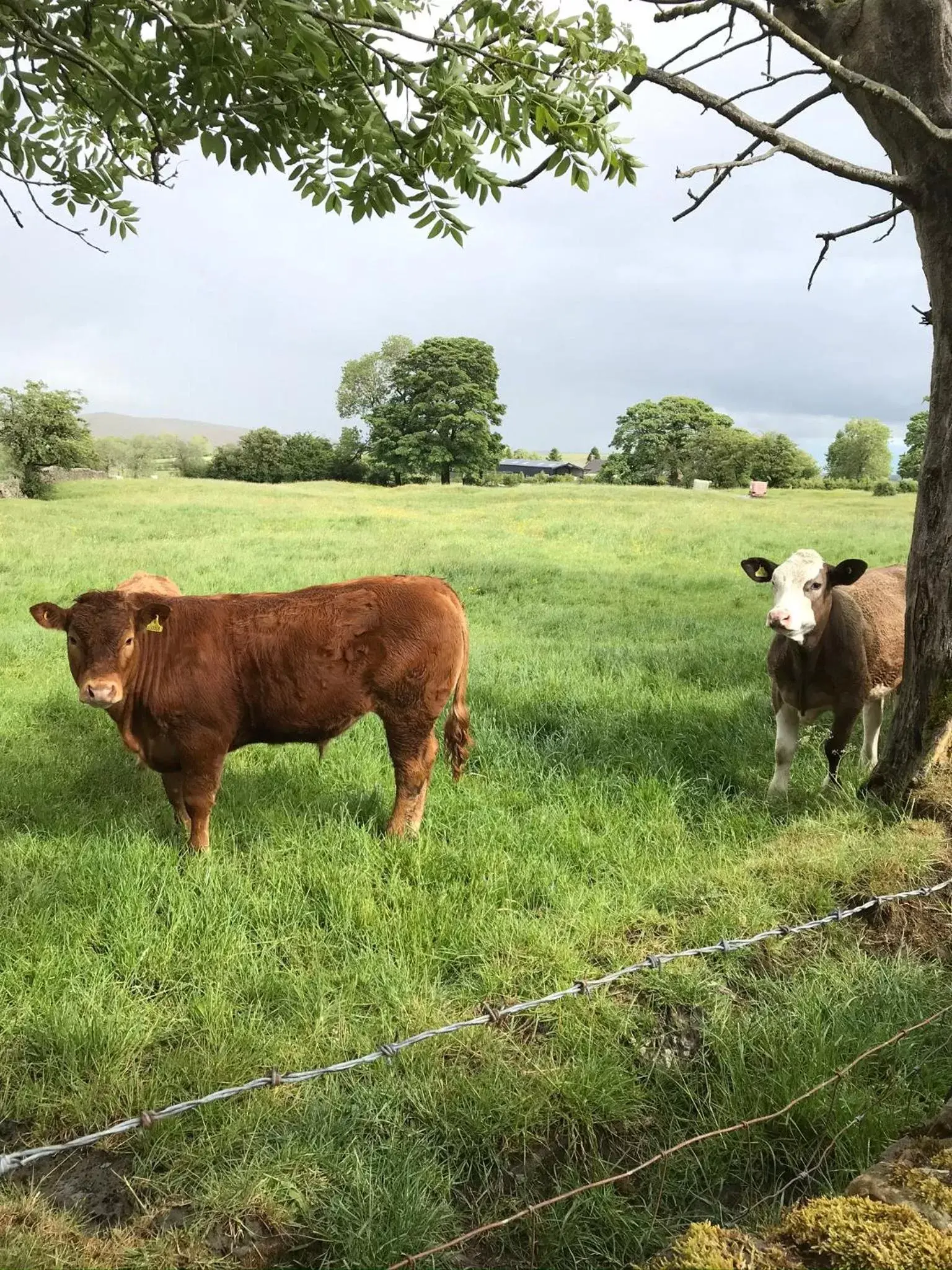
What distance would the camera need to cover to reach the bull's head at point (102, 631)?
3.93 metres

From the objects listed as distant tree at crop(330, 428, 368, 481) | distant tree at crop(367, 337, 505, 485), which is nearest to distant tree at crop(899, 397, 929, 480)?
distant tree at crop(367, 337, 505, 485)

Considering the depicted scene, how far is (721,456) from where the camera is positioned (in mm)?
71125

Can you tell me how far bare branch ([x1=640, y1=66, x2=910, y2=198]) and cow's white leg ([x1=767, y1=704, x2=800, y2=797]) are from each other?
3.16m

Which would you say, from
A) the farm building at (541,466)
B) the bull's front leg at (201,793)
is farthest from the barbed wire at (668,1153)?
the farm building at (541,466)

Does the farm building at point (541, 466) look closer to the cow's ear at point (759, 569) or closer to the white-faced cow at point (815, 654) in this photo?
the cow's ear at point (759, 569)

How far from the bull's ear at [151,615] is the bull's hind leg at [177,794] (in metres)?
0.90

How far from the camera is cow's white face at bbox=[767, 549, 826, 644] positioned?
15.3 ft

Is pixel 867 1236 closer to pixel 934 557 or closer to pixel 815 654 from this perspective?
pixel 934 557

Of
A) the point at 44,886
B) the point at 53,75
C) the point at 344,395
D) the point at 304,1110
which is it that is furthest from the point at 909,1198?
the point at 344,395

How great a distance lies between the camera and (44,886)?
3893mm

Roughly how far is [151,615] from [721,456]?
73193mm

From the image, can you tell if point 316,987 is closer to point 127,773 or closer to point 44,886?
point 44,886

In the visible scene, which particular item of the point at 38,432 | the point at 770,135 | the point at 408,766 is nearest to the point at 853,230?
the point at 770,135

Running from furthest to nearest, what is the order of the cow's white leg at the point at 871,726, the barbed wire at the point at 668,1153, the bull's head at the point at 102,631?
the cow's white leg at the point at 871,726 < the bull's head at the point at 102,631 < the barbed wire at the point at 668,1153
